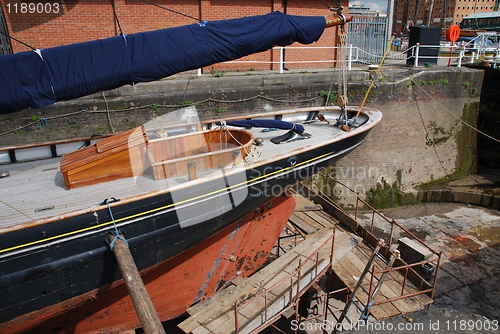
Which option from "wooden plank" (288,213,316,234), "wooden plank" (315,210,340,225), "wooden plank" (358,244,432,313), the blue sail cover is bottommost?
"wooden plank" (358,244,432,313)

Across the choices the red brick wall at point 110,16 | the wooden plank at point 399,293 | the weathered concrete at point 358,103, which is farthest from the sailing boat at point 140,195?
the red brick wall at point 110,16

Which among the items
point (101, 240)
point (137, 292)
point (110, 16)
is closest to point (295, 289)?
point (137, 292)

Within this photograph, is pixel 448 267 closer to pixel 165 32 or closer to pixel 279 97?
pixel 279 97

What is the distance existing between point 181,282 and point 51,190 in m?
2.52

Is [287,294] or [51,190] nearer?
[51,190]

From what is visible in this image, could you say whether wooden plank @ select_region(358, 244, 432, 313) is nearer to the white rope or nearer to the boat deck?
the boat deck

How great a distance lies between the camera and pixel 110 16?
11.7 m

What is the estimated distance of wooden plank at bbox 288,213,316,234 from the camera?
7.72 meters

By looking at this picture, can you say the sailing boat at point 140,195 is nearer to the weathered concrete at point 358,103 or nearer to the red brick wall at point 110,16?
the weathered concrete at point 358,103

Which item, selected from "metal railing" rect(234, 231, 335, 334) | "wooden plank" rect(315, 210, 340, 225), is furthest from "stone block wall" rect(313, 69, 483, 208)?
"metal railing" rect(234, 231, 335, 334)

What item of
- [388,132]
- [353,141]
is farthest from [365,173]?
[353,141]

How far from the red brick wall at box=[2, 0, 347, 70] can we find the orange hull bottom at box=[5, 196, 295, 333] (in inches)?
321

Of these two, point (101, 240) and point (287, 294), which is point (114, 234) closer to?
point (101, 240)

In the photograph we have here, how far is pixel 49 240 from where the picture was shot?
449 cm
